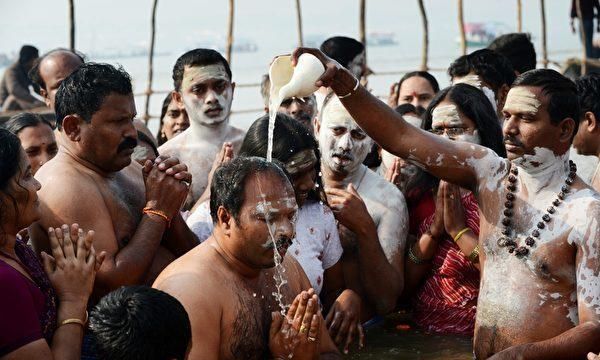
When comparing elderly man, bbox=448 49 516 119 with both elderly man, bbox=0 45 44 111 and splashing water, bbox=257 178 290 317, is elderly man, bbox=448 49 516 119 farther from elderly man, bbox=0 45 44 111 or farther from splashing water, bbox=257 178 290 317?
elderly man, bbox=0 45 44 111

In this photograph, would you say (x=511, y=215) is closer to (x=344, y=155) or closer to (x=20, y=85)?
(x=344, y=155)

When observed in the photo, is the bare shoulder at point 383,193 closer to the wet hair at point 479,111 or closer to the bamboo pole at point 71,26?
the wet hair at point 479,111

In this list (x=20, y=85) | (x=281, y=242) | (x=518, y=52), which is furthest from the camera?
(x=20, y=85)

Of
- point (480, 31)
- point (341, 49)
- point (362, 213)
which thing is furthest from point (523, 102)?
point (480, 31)

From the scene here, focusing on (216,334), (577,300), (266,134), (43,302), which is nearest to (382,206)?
(266,134)

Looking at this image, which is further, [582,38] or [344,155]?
[582,38]

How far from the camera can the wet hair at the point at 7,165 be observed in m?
3.50

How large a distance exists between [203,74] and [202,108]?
220 millimetres

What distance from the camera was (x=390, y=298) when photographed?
17.7 feet

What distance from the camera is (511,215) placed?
4445 mm

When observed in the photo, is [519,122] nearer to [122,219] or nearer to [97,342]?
[122,219]

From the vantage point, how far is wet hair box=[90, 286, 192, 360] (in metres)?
2.98

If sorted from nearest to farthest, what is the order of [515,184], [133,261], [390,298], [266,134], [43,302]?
[43,302], [133,261], [515,184], [266,134], [390,298]

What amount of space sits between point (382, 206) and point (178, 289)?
2.07 metres
